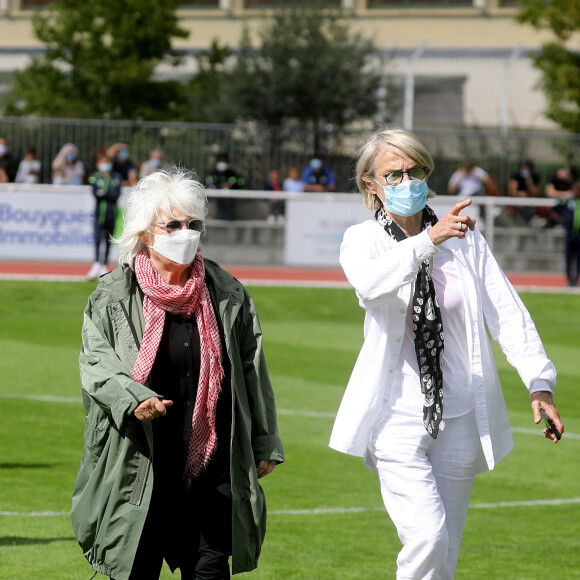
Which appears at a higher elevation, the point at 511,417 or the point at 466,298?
the point at 466,298

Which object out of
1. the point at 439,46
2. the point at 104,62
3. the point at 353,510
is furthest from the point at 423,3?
the point at 353,510

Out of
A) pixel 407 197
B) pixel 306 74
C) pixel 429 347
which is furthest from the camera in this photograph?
pixel 306 74

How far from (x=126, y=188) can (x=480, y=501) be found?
52.1 ft

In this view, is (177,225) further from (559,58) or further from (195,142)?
(559,58)

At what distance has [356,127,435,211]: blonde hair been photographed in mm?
4977

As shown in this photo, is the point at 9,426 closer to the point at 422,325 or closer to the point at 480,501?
the point at 480,501

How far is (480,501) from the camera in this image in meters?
8.94

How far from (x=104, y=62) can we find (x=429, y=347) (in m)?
31.3

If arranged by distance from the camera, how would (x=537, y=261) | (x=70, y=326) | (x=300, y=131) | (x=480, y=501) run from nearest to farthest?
(x=480, y=501)
(x=70, y=326)
(x=537, y=261)
(x=300, y=131)

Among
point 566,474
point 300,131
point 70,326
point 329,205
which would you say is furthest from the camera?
point 300,131

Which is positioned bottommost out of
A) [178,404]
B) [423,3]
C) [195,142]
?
[178,404]

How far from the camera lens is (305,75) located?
124 ft

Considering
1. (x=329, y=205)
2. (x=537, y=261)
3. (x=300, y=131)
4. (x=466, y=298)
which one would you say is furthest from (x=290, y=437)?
(x=300, y=131)

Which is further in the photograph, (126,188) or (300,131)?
(300,131)
